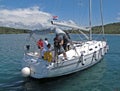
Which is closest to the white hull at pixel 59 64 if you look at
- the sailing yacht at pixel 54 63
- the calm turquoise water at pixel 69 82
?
the sailing yacht at pixel 54 63

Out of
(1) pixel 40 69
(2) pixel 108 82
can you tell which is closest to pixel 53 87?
(1) pixel 40 69

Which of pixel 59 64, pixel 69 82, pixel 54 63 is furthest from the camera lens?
pixel 69 82

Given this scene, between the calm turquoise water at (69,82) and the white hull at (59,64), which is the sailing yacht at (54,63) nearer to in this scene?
the white hull at (59,64)

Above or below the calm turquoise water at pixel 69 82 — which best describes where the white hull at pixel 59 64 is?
above

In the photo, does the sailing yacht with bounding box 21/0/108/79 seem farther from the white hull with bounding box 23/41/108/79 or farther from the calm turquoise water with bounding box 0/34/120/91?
the calm turquoise water with bounding box 0/34/120/91

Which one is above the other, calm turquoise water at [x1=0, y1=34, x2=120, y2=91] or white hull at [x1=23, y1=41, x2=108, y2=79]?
white hull at [x1=23, y1=41, x2=108, y2=79]

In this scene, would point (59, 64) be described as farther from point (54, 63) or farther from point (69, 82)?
point (69, 82)

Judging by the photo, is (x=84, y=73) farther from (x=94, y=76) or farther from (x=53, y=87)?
(x=53, y=87)

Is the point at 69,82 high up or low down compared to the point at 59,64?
down

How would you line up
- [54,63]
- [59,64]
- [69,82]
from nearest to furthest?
[54,63]
[59,64]
[69,82]

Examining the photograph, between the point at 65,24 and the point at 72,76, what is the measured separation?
432 cm

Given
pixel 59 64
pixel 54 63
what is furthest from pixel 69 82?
pixel 54 63

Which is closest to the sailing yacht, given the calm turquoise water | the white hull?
the white hull

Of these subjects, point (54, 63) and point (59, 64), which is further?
point (59, 64)
